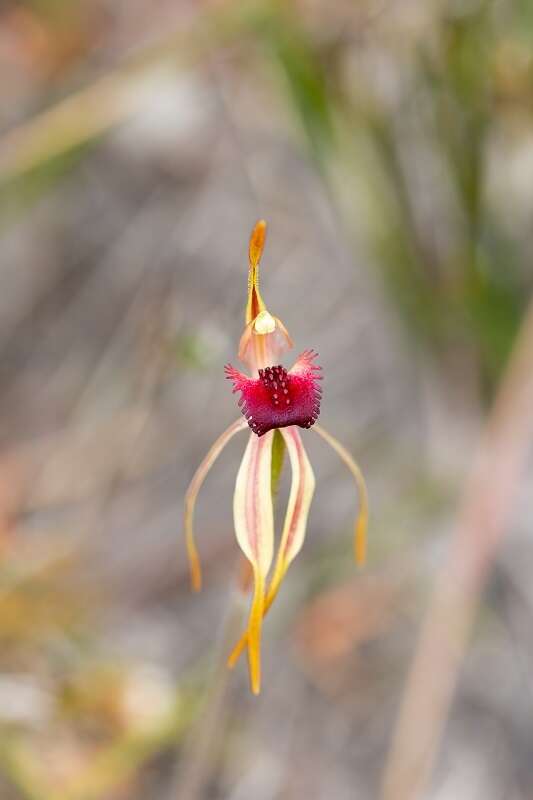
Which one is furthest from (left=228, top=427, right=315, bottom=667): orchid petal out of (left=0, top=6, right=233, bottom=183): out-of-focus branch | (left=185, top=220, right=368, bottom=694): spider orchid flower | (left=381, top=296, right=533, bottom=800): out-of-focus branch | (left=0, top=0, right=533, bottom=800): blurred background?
(left=0, top=6, right=233, bottom=183): out-of-focus branch

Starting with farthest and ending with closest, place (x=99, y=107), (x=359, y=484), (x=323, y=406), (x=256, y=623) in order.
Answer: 1. (x=323, y=406)
2. (x=99, y=107)
3. (x=359, y=484)
4. (x=256, y=623)

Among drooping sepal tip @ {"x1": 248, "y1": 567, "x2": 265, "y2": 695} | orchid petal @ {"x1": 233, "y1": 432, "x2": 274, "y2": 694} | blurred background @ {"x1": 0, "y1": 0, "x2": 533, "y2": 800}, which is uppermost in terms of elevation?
blurred background @ {"x1": 0, "y1": 0, "x2": 533, "y2": 800}

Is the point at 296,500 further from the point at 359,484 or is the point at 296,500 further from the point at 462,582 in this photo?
the point at 462,582

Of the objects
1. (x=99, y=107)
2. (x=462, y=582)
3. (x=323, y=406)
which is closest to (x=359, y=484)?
(x=462, y=582)

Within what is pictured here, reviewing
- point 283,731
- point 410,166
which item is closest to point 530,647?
point 283,731

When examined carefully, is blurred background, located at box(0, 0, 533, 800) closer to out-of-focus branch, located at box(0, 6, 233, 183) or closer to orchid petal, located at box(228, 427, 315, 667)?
out-of-focus branch, located at box(0, 6, 233, 183)

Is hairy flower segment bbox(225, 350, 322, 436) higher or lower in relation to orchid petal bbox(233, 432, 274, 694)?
higher

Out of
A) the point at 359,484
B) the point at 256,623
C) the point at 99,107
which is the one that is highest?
the point at 99,107
